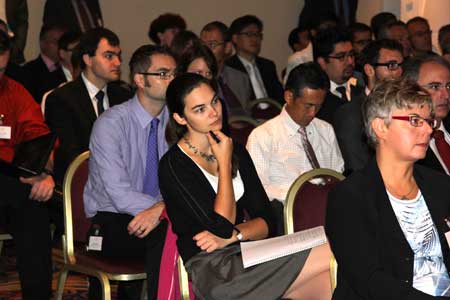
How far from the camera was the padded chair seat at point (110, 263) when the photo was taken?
4223 mm

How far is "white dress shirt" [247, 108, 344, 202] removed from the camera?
4707 millimetres

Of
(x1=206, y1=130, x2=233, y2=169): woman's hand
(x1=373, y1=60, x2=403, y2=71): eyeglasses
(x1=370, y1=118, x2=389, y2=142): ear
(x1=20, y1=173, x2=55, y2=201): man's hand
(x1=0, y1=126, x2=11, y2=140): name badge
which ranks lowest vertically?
(x1=20, y1=173, x2=55, y2=201): man's hand

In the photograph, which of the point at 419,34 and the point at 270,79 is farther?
the point at 419,34

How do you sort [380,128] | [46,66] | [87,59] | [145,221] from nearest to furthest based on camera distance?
[380,128] < [145,221] < [87,59] < [46,66]

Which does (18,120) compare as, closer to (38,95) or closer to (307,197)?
(307,197)

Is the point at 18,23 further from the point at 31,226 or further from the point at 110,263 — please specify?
the point at 110,263

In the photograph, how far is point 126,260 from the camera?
14.4ft

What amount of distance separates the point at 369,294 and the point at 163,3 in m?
6.77

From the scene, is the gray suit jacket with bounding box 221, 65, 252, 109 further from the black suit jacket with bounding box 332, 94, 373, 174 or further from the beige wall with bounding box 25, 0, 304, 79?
the black suit jacket with bounding box 332, 94, 373, 174

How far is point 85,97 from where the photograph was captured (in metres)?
5.29

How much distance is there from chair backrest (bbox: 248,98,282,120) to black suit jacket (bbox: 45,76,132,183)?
1.52 meters

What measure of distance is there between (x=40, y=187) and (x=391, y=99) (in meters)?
2.13

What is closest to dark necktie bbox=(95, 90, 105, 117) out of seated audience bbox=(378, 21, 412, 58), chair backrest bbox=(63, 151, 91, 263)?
chair backrest bbox=(63, 151, 91, 263)

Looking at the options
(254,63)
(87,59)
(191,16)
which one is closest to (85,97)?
(87,59)
